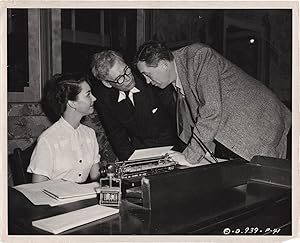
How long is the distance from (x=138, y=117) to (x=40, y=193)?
516mm

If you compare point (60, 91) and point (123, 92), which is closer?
point (60, 91)

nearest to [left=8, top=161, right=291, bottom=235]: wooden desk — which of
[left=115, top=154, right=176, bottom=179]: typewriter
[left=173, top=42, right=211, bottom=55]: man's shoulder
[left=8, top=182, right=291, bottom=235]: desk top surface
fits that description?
[left=8, top=182, right=291, bottom=235]: desk top surface

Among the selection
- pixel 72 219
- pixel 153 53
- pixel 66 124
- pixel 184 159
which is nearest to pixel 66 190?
pixel 72 219

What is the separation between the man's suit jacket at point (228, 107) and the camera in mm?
1310

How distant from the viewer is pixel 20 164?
1.21 m

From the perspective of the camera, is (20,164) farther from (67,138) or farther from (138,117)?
(138,117)

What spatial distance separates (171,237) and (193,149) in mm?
427

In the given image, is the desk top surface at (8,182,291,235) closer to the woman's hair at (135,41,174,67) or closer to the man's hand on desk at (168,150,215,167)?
the man's hand on desk at (168,150,215,167)

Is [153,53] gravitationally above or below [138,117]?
above

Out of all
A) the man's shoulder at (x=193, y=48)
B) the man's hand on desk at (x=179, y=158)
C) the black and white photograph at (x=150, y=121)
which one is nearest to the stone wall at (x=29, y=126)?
the black and white photograph at (x=150, y=121)

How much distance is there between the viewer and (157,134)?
1.44 meters

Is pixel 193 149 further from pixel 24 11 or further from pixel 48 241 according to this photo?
pixel 24 11

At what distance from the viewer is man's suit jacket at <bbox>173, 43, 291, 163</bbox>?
4.30 feet

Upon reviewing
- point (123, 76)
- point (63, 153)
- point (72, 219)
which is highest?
point (123, 76)
